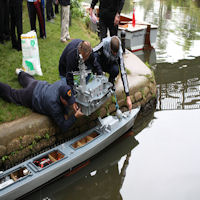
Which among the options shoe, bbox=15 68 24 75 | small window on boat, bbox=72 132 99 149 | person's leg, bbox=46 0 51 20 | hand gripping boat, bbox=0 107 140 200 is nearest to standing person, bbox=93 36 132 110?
hand gripping boat, bbox=0 107 140 200

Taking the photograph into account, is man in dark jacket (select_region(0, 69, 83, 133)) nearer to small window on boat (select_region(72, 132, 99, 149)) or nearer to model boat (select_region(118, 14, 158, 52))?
small window on boat (select_region(72, 132, 99, 149))

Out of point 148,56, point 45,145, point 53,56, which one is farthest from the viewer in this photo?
point 148,56

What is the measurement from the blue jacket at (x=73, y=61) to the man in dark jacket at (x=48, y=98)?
270 millimetres

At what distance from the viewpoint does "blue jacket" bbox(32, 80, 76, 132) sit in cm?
399

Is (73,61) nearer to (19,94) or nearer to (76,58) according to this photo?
(76,58)

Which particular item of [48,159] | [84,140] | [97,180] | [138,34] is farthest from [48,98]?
[138,34]

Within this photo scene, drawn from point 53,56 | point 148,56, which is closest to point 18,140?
point 53,56

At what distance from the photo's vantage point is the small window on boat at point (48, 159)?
12.6 ft

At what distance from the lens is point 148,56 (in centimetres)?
894

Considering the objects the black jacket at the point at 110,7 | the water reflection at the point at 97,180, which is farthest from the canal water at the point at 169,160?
the black jacket at the point at 110,7

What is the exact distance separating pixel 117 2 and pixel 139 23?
3.42 meters

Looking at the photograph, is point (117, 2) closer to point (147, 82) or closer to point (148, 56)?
point (147, 82)

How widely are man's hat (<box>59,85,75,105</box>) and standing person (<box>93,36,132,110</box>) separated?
3.08 feet

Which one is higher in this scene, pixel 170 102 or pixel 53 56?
pixel 53 56
